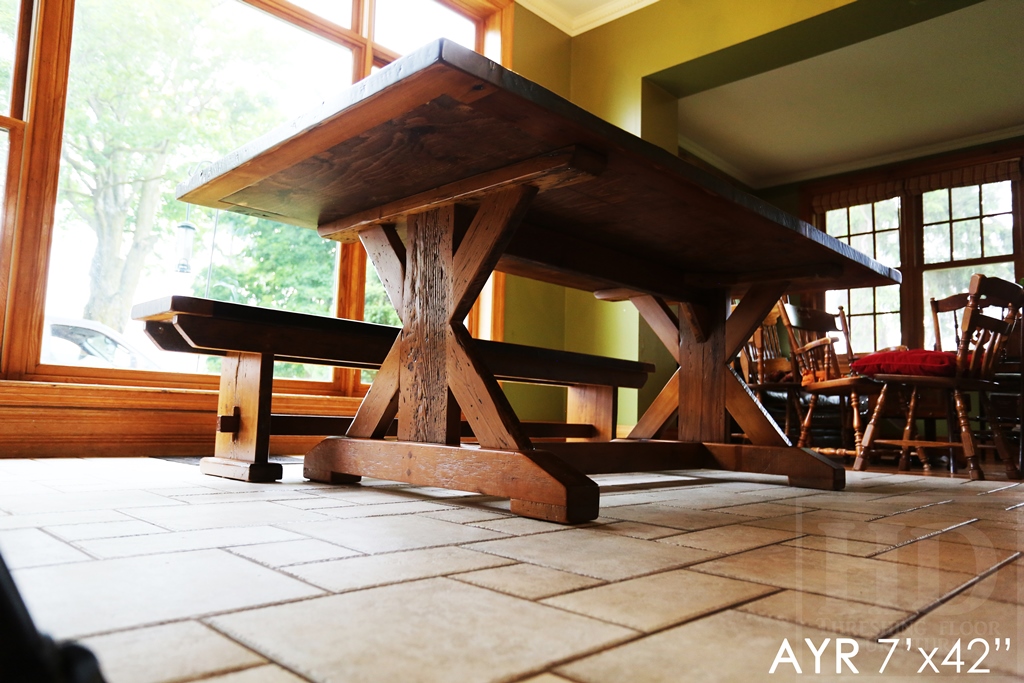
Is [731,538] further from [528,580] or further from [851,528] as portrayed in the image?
[528,580]

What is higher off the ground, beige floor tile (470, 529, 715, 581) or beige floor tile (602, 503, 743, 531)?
beige floor tile (470, 529, 715, 581)

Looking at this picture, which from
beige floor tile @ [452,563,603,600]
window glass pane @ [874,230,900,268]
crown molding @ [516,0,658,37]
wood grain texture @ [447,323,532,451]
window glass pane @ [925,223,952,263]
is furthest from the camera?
window glass pane @ [874,230,900,268]

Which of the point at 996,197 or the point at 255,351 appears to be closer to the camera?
the point at 255,351

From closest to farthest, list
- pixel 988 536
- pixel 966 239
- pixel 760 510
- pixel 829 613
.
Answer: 1. pixel 829 613
2. pixel 988 536
3. pixel 760 510
4. pixel 966 239

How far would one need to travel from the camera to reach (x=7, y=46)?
299 centimetres

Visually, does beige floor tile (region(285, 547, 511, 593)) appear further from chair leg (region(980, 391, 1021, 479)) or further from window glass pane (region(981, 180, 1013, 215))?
window glass pane (region(981, 180, 1013, 215))

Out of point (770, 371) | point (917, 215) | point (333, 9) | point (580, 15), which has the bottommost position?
point (770, 371)

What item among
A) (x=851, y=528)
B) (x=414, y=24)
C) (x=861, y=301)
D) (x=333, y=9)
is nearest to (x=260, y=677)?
(x=851, y=528)

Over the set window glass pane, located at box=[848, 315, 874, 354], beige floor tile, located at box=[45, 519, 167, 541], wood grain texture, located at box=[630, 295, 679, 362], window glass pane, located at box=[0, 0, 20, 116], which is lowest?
beige floor tile, located at box=[45, 519, 167, 541]

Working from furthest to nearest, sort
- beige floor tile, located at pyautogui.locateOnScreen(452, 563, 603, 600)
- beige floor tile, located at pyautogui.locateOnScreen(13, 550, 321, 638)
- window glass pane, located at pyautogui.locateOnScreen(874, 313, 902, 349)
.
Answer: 1. window glass pane, located at pyautogui.locateOnScreen(874, 313, 902, 349)
2. beige floor tile, located at pyautogui.locateOnScreen(452, 563, 603, 600)
3. beige floor tile, located at pyautogui.locateOnScreen(13, 550, 321, 638)

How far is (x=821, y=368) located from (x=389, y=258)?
3795 millimetres

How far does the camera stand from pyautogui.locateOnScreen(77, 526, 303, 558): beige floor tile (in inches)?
40.9

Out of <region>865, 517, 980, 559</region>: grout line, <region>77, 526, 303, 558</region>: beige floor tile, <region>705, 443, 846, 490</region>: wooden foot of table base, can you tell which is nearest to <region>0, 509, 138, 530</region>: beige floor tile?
<region>77, 526, 303, 558</region>: beige floor tile

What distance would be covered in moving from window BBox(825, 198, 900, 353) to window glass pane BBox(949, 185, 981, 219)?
47 centimetres
